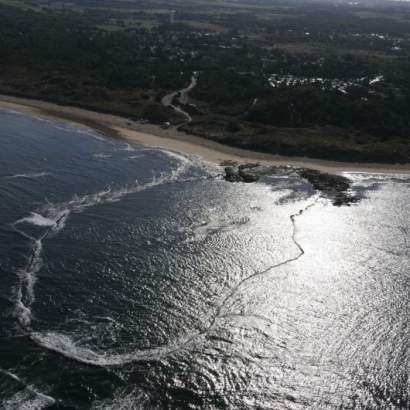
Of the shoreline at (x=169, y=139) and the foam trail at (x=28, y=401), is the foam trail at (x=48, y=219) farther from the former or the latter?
the shoreline at (x=169, y=139)

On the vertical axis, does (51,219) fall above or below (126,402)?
above

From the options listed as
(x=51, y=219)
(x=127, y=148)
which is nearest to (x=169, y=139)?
(x=127, y=148)

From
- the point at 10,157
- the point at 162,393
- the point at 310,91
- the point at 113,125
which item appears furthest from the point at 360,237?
the point at 310,91

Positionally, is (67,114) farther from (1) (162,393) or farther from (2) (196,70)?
(1) (162,393)

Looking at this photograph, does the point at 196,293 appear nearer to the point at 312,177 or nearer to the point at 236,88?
the point at 312,177

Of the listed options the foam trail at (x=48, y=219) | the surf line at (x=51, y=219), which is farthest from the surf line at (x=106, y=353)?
the foam trail at (x=48, y=219)

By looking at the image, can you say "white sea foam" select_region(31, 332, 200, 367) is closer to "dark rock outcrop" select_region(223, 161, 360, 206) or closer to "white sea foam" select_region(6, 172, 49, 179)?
"white sea foam" select_region(6, 172, 49, 179)
